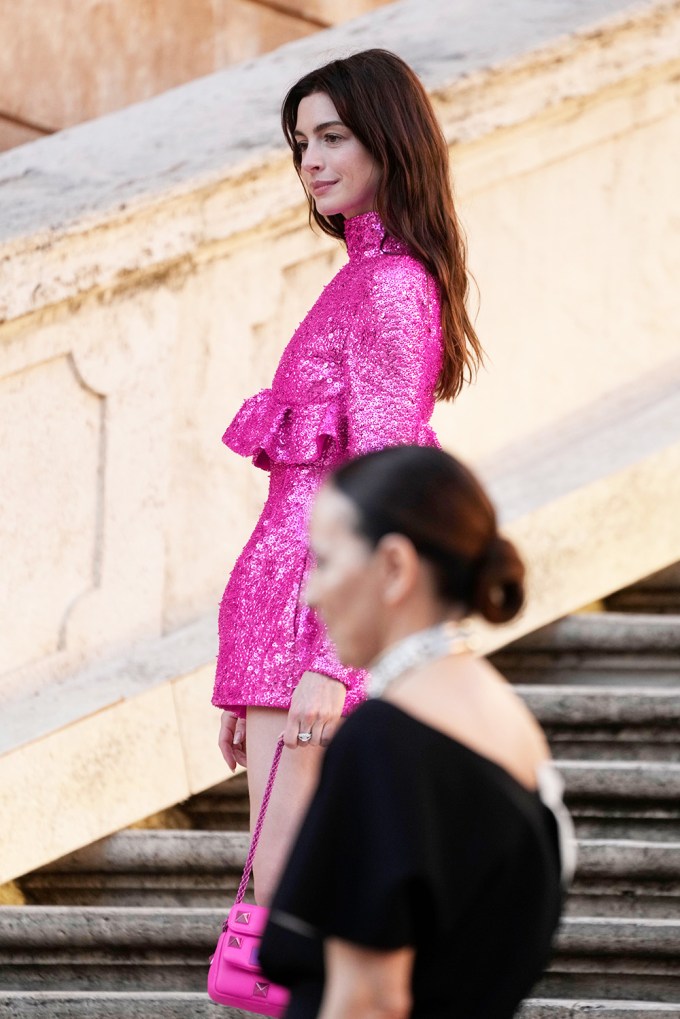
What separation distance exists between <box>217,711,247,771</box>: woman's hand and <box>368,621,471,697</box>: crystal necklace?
1.12 metres

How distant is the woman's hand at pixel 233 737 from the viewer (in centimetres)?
283

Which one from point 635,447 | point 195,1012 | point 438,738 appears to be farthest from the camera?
point 635,447

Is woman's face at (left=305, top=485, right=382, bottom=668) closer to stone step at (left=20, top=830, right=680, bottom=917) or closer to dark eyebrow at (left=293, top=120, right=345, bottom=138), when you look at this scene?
dark eyebrow at (left=293, top=120, right=345, bottom=138)

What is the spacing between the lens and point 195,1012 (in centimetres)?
355

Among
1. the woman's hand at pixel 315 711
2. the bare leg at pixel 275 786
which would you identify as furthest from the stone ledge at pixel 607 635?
the woman's hand at pixel 315 711

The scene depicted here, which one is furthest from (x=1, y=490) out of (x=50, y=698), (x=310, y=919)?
(x=310, y=919)

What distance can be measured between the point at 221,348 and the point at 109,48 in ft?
5.86

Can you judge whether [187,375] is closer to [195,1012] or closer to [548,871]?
[195,1012]

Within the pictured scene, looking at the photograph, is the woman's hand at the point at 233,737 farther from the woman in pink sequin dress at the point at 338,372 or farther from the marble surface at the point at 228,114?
the marble surface at the point at 228,114

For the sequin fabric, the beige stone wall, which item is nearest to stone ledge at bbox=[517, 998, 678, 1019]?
the sequin fabric

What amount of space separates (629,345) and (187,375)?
1.77 metres

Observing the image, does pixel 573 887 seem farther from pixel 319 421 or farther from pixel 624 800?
pixel 319 421

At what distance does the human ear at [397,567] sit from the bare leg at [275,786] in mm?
809

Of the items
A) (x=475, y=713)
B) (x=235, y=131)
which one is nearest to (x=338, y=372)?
(x=475, y=713)
